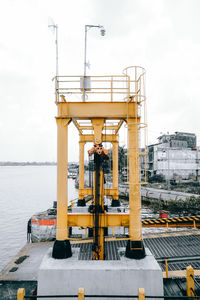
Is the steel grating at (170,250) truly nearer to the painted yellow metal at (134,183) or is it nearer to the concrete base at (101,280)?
the painted yellow metal at (134,183)

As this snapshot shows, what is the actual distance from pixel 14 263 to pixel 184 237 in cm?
892

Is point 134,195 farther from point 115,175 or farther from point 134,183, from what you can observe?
point 115,175

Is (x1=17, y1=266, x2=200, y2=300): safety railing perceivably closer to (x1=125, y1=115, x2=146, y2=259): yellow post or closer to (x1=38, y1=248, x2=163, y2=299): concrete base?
(x1=38, y1=248, x2=163, y2=299): concrete base

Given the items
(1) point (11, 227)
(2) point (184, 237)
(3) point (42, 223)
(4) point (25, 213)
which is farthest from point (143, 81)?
(4) point (25, 213)

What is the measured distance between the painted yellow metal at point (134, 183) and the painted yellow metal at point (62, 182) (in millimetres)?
2115

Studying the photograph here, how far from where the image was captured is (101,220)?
277 inches

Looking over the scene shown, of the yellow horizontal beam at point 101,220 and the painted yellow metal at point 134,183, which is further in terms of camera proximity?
the yellow horizontal beam at point 101,220

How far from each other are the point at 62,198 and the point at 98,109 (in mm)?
3181

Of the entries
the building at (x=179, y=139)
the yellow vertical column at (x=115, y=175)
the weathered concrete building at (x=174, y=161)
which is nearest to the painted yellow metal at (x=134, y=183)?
the yellow vertical column at (x=115, y=175)

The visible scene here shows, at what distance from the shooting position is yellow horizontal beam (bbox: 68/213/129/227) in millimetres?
6961

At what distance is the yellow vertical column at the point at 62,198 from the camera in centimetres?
668

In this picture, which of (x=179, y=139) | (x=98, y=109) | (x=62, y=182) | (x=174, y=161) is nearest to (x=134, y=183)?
(x=62, y=182)

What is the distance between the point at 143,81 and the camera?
704 cm

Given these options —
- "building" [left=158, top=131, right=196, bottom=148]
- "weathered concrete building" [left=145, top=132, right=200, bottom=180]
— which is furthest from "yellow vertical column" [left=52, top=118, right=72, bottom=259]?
"building" [left=158, top=131, right=196, bottom=148]
